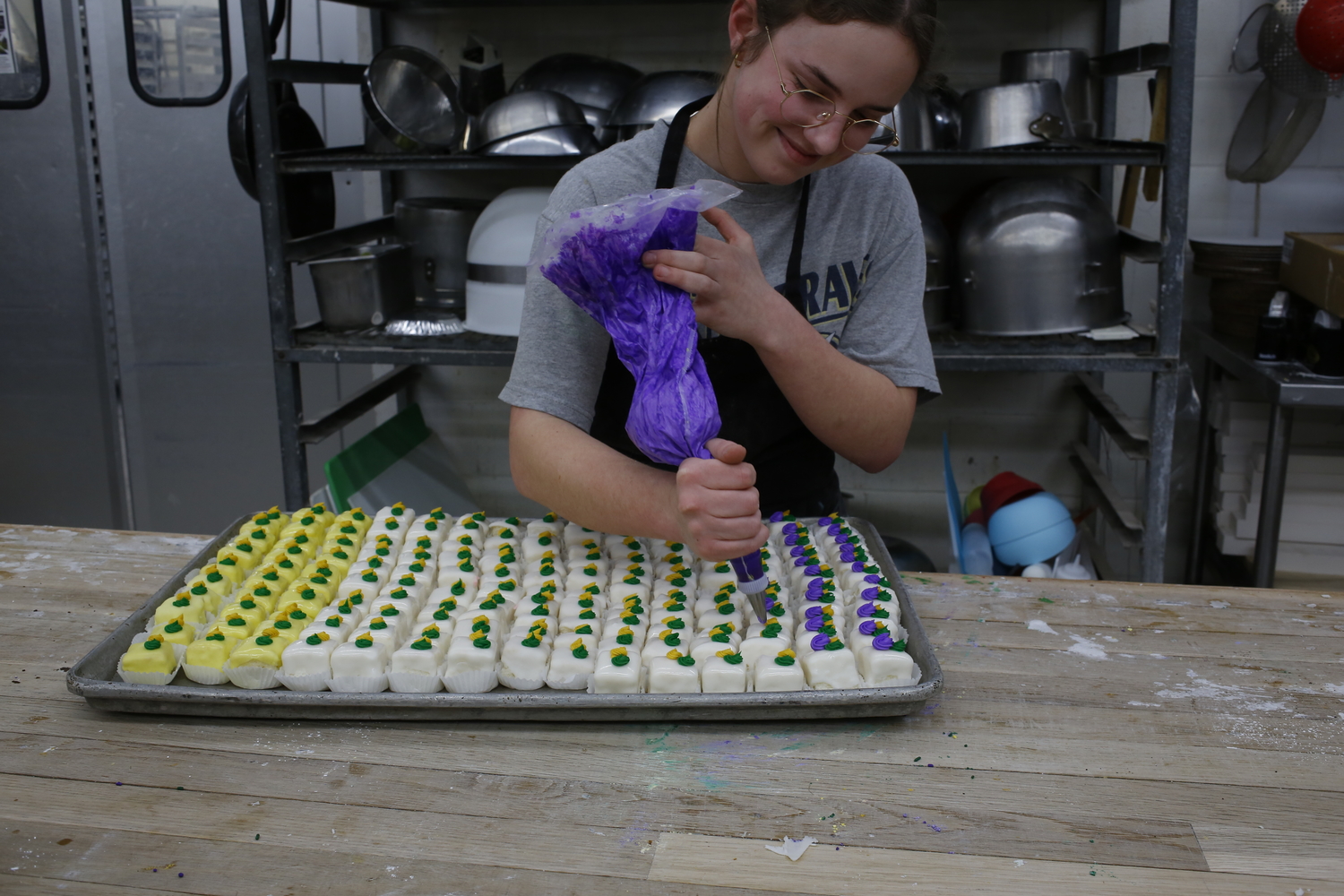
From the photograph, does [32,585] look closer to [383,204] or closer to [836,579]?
[836,579]

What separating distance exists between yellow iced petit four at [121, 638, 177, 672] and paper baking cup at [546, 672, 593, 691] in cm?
37

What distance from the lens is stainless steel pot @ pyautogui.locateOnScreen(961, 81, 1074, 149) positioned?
2.24 meters

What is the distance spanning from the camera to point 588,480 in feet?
3.76

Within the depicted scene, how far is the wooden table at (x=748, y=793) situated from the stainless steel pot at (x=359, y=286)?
1.46m

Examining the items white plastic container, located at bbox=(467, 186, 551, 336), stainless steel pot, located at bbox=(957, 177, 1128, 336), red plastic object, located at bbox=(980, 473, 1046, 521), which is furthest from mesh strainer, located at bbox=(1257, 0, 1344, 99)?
white plastic container, located at bbox=(467, 186, 551, 336)

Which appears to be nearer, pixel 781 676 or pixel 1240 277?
pixel 781 676

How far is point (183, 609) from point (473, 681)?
13.6 inches

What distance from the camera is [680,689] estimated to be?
0.99m

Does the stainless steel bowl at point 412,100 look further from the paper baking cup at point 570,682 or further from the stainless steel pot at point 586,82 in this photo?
the paper baking cup at point 570,682

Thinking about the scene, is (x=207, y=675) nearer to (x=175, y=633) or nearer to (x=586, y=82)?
(x=175, y=633)

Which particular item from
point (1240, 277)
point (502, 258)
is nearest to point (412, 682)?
point (502, 258)

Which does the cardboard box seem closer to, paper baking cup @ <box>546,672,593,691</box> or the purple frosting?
the purple frosting

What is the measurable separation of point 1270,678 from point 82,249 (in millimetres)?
3223

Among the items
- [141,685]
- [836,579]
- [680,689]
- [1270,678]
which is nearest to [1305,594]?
[1270,678]
